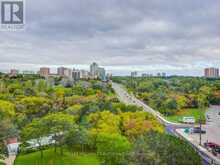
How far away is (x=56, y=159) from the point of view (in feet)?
77.8

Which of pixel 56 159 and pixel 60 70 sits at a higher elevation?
pixel 60 70

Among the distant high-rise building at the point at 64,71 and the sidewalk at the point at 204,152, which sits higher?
the distant high-rise building at the point at 64,71

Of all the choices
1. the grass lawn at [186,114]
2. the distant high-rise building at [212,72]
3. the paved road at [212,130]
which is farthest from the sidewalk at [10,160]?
the distant high-rise building at [212,72]

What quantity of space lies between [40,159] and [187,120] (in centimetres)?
2694

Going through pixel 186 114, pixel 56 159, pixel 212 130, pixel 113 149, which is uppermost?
pixel 113 149

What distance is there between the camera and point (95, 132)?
81.1 feet

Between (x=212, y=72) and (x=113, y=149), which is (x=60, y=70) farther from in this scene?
(x=113, y=149)

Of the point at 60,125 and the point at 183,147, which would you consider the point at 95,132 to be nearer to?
the point at 60,125

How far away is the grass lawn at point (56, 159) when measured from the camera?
23.3 m

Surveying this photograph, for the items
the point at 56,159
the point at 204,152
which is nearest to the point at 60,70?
the point at 204,152

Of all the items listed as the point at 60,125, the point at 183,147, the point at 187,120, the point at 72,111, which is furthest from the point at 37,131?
the point at 187,120

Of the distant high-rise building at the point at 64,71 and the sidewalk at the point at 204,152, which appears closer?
the sidewalk at the point at 204,152

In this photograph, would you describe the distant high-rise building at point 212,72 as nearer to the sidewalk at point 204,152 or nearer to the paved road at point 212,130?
the paved road at point 212,130

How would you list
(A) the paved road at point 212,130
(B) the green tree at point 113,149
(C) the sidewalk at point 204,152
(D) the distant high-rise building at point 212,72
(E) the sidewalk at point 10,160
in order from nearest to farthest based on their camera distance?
(B) the green tree at point 113,149, (E) the sidewalk at point 10,160, (C) the sidewalk at point 204,152, (A) the paved road at point 212,130, (D) the distant high-rise building at point 212,72
